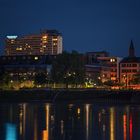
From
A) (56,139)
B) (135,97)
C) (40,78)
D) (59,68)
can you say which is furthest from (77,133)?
(40,78)

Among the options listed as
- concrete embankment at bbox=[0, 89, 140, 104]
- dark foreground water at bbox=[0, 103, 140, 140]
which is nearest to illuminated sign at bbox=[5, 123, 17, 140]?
dark foreground water at bbox=[0, 103, 140, 140]

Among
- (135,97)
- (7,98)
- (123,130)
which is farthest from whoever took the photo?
(135,97)

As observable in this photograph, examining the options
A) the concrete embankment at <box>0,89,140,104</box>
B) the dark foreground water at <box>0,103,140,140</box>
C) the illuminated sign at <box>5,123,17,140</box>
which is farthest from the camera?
the concrete embankment at <box>0,89,140,104</box>

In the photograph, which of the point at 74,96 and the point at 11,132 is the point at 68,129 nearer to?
the point at 11,132

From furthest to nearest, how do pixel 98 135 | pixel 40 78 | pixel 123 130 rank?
pixel 40 78 → pixel 123 130 → pixel 98 135

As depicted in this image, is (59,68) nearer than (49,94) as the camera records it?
No

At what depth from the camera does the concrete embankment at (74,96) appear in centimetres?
14062

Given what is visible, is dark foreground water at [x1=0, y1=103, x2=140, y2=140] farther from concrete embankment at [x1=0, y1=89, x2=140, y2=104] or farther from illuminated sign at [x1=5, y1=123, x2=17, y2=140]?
concrete embankment at [x1=0, y1=89, x2=140, y2=104]

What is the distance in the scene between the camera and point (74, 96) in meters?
145

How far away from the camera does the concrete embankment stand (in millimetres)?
140625

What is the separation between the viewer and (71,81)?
531 ft

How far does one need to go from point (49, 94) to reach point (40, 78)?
30.1m

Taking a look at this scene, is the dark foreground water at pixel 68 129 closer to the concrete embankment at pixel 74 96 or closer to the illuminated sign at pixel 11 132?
the illuminated sign at pixel 11 132

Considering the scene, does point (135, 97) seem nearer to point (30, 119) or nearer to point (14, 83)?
point (14, 83)
